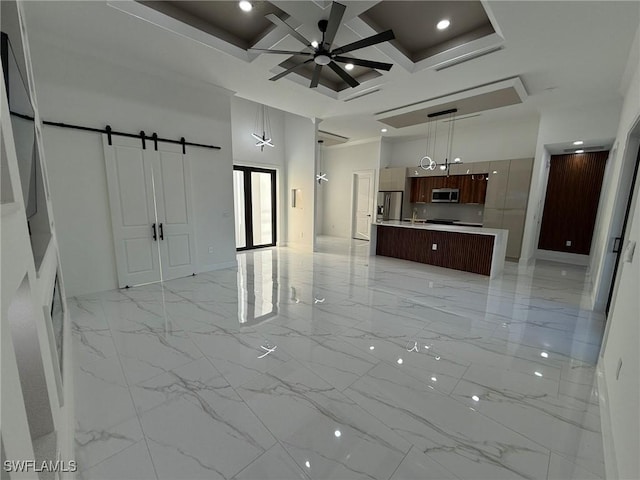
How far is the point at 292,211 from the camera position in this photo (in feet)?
25.4

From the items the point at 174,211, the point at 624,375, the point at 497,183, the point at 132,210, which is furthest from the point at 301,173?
the point at 624,375

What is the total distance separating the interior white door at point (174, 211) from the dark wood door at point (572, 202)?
8.01m

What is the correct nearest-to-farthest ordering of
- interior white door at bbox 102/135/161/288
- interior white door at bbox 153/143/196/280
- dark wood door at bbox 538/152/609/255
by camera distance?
interior white door at bbox 102/135/161/288 < interior white door at bbox 153/143/196/280 < dark wood door at bbox 538/152/609/255

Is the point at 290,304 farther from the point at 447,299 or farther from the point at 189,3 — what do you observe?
the point at 189,3

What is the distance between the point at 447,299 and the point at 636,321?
7.80 feet

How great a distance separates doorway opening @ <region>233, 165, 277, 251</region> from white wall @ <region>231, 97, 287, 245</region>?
176 millimetres

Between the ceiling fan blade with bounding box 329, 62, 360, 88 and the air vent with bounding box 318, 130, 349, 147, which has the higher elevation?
the air vent with bounding box 318, 130, 349, 147

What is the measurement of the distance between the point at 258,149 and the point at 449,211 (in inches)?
224

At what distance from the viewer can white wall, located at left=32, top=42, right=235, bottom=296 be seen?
3.54 meters

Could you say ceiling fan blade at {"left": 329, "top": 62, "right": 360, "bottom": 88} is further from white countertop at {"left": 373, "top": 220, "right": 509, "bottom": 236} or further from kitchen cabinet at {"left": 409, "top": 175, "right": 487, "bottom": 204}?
kitchen cabinet at {"left": 409, "top": 175, "right": 487, "bottom": 204}

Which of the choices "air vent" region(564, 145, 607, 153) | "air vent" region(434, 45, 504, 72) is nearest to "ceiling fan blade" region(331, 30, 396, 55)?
"air vent" region(434, 45, 504, 72)

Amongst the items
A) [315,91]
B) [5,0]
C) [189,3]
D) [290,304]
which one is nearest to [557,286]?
[290,304]

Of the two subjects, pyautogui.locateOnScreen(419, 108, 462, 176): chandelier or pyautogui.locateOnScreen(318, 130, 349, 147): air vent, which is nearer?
pyautogui.locateOnScreen(419, 108, 462, 176): chandelier

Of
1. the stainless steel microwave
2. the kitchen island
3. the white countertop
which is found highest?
the stainless steel microwave
